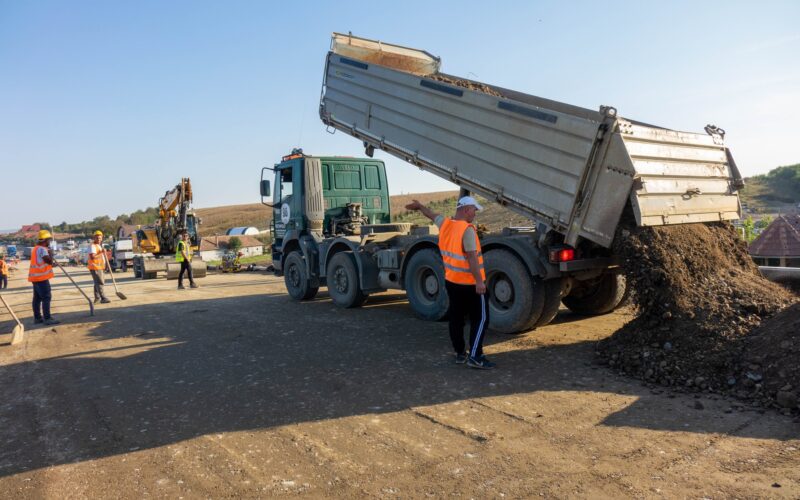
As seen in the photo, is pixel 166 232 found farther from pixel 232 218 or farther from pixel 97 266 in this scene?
pixel 232 218

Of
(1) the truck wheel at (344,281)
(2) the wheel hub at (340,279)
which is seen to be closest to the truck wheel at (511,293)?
(1) the truck wheel at (344,281)

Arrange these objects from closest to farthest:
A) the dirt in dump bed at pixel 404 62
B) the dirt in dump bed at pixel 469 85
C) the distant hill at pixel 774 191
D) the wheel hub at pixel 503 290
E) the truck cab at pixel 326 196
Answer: the wheel hub at pixel 503 290
the dirt in dump bed at pixel 469 85
the dirt in dump bed at pixel 404 62
the truck cab at pixel 326 196
the distant hill at pixel 774 191

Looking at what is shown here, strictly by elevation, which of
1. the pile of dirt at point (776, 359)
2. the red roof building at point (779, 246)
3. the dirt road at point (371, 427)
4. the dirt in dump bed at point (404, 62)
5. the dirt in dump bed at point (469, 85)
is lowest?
the dirt road at point (371, 427)

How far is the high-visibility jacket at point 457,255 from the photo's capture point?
17.4 ft

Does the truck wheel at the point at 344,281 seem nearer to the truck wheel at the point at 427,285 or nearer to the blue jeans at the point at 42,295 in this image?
the truck wheel at the point at 427,285

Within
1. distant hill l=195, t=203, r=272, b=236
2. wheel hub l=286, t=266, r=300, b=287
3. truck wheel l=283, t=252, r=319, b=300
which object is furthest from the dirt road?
distant hill l=195, t=203, r=272, b=236

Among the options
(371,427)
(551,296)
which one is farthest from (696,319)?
(371,427)

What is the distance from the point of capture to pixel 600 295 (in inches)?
298

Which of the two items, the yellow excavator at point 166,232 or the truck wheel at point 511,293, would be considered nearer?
the truck wheel at point 511,293

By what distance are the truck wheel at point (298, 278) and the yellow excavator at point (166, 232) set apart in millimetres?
10937

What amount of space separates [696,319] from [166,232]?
20.3m

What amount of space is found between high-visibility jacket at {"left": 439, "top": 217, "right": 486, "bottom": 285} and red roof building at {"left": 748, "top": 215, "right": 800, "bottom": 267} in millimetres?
6652

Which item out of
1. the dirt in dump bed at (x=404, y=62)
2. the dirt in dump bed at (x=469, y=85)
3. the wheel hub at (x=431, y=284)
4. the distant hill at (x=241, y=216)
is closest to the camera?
the dirt in dump bed at (x=469, y=85)

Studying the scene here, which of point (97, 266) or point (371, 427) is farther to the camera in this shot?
point (97, 266)
